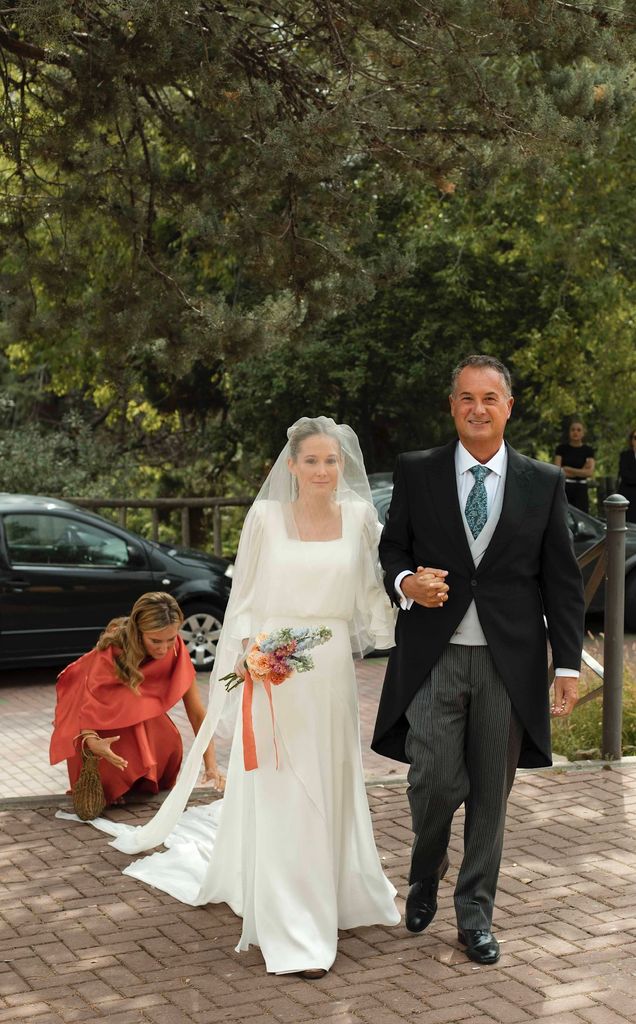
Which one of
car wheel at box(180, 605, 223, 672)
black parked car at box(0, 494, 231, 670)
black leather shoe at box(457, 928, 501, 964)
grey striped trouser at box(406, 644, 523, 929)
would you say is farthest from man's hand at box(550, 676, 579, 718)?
car wheel at box(180, 605, 223, 672)

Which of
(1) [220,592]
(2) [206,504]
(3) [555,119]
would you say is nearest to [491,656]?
(3) [555,119]

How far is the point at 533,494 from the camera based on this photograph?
17.7 feet

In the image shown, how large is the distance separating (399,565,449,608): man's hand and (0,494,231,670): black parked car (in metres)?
6.58

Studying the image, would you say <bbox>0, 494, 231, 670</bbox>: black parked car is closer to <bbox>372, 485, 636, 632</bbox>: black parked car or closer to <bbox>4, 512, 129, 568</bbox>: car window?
<bbox>4, 512, 129, 568</bbox>: car window

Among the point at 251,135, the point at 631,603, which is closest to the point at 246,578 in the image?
the point at 251,135

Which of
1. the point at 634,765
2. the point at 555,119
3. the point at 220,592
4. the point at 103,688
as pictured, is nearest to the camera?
the point at 103,688

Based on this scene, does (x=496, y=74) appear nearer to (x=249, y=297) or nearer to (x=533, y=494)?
(x=533, y=494)

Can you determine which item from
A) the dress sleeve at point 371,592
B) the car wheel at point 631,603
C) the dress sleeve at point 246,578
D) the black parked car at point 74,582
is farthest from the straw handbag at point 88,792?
the car wheel at point 631,603

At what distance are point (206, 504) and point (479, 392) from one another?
12256 millimetres

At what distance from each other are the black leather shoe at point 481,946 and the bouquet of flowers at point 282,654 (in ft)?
4.01

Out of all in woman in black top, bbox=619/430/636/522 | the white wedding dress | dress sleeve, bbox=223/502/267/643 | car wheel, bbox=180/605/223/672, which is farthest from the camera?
woman in black top, bbox=619/430/636/522

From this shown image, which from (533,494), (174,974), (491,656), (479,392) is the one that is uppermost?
(479,392)

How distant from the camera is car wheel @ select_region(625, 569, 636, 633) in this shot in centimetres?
1357

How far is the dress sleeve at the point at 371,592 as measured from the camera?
5.79 metres
